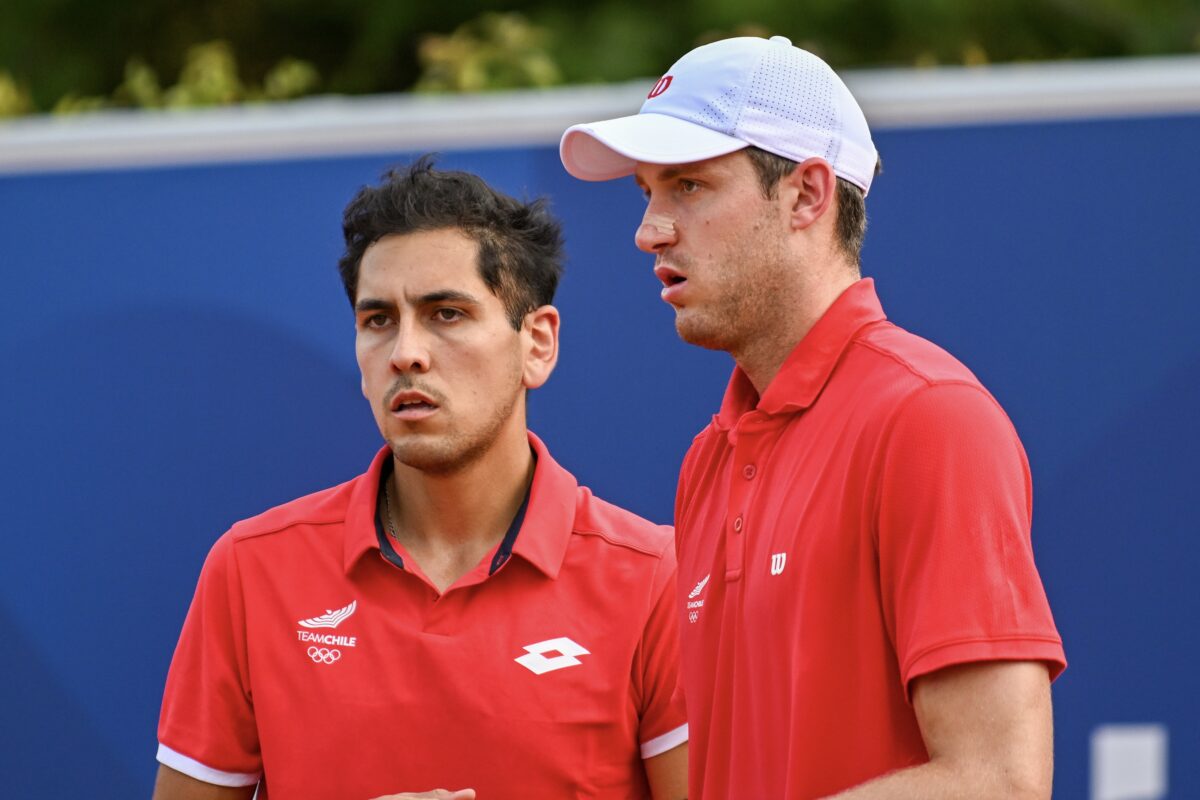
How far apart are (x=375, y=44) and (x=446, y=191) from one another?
4.99 metres

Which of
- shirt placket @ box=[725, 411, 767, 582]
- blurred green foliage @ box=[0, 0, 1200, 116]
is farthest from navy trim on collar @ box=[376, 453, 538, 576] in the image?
blurred green foliage @ box=[0, 0, 1200, 116]

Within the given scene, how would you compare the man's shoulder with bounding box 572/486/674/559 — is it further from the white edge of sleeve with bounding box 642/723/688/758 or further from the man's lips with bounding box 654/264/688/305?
the man's lips with bounding box 654/264/688/305

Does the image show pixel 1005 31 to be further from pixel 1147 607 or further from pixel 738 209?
pixel 738 209

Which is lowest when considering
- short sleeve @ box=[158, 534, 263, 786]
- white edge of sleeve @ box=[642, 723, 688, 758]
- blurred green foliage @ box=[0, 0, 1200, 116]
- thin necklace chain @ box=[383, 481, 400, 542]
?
white edge of sleeve @ box=[642, 723, 688, 758]

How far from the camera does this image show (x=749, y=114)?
2279 mm

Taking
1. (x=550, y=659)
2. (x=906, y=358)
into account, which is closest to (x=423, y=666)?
(x=550, y=659)

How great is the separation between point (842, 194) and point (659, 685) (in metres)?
0.99

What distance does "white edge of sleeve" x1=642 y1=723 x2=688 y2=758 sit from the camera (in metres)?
2.84

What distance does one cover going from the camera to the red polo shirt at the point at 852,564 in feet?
6.10

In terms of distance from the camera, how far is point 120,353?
3727 mm

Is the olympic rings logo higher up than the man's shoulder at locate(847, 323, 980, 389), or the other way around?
the man's shoulder at locate(847, 323, 980, 389)

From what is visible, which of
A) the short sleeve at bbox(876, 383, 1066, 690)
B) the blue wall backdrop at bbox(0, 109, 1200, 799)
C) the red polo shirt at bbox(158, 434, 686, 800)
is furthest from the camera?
the blue wall backdrop at bbox(0, 109, 1200, 799)

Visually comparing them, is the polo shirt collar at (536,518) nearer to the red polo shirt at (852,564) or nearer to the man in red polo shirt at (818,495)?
the man in red polo shirt at (818,495)

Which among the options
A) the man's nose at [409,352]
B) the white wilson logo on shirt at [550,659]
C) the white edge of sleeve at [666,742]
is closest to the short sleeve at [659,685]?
the white edge of sleeve at [666,742]
